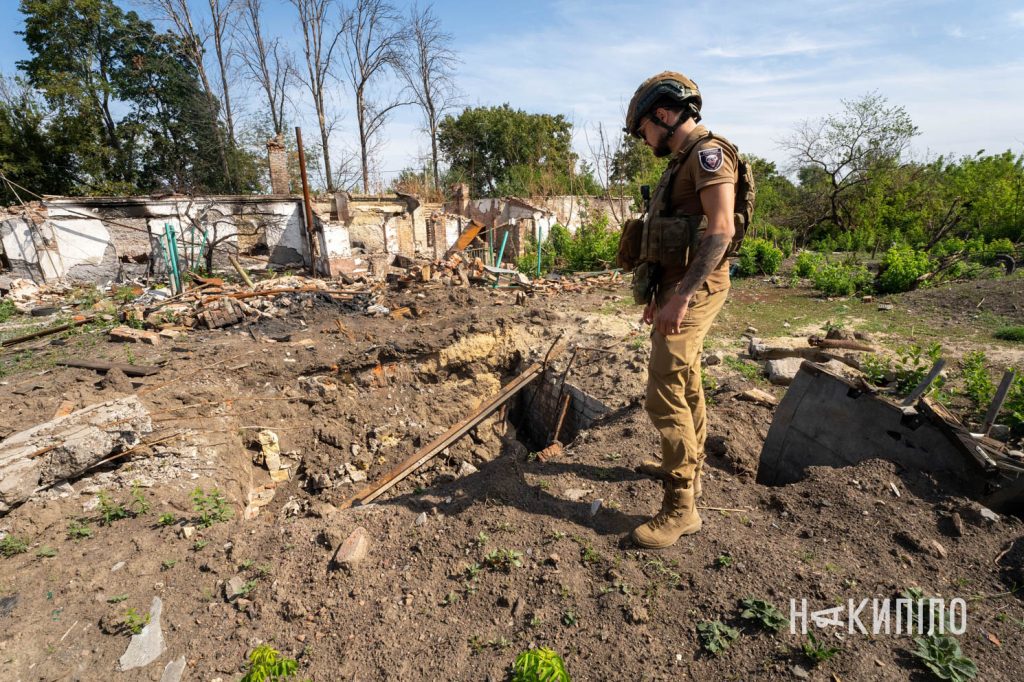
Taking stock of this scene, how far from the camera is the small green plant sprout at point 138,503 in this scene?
2932mm

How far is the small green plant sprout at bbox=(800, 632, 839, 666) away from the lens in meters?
1.56

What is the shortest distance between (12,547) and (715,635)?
139 inches

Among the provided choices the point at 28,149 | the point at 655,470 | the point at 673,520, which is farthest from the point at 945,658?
the point at 28,149

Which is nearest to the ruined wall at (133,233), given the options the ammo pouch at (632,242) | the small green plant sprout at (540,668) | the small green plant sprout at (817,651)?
the ammo pouch at (632,242)

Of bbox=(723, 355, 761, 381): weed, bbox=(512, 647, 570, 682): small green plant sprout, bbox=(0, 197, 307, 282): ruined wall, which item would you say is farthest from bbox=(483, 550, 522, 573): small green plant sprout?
bbox=(0, 197, 307, 282): ruined wall

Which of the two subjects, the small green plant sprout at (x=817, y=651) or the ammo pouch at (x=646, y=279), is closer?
the small green plant sprout at (x=817, y=651)

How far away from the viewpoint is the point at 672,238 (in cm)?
214

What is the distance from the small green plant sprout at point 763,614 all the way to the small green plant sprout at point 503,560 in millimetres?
929

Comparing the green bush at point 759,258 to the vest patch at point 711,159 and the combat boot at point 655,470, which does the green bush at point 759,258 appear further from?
the vest patch at point 711,159

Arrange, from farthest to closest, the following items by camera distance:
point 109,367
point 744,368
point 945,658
→ point 109,367, point 744,368, point 945,658

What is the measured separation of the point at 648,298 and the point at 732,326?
4162 millimetres

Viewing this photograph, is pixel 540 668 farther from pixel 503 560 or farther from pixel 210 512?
pixel 210 512

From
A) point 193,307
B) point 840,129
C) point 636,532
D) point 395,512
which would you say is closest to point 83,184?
point 193,307

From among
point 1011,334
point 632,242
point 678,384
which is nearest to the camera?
point 678,384
